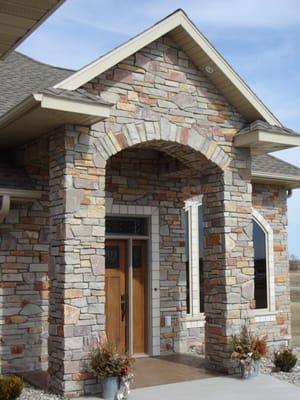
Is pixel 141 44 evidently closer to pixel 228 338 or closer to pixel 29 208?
pixel 29 208

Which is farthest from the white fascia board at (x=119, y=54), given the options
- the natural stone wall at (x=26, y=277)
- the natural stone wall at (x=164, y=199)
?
the natural stone wall at (x=164, y=199)

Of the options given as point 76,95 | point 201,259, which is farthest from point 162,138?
point 201,259

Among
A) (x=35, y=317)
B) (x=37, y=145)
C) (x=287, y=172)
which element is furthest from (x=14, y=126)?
(x=287, y=172)

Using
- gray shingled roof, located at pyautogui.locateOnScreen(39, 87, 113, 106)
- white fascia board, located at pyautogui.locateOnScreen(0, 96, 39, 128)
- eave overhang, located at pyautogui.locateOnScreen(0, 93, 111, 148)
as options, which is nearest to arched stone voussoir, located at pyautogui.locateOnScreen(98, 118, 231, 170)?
eave overhang, located at pyautogui.locateOnScreen(0, 93, 111, 148)

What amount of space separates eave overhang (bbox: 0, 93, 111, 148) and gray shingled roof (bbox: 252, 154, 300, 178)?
4.83 metres

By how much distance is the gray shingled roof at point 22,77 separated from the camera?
1064 cm

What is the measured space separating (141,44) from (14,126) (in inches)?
87.8

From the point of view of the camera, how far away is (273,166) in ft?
40.4

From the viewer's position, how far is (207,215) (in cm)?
949

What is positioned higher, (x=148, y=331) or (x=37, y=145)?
(x=37, y=145)

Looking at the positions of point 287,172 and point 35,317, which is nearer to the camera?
point 35,317

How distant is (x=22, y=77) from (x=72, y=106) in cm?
502

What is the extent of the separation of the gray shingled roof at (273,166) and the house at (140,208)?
69 millimetres

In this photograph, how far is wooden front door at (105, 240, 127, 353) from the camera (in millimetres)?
10234
